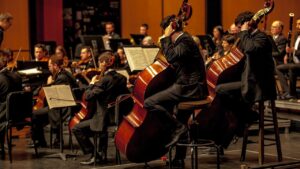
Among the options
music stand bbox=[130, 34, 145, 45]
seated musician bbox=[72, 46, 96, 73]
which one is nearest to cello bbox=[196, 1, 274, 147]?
seated musician bbox=[72, 46, 96, 73]

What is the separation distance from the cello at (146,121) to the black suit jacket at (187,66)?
11 centimetres

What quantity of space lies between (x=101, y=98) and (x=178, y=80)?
1229 mm

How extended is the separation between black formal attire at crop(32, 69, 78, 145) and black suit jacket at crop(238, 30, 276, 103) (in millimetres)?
2945

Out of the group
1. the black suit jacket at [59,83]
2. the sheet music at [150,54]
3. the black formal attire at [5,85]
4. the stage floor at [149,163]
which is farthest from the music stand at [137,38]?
the sheet music at [150,54]

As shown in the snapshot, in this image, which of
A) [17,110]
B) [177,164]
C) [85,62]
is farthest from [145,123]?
[85,62]

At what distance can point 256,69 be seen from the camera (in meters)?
6.22

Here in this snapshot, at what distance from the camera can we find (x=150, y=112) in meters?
6.34

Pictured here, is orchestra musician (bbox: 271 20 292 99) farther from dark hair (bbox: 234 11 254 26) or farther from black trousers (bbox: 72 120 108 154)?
dark hair (bbox: 234 11 254 26)

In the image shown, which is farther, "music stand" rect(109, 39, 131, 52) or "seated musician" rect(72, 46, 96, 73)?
"music stand" rect(109, 39, 131, 52)

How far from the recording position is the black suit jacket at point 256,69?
20.3ft

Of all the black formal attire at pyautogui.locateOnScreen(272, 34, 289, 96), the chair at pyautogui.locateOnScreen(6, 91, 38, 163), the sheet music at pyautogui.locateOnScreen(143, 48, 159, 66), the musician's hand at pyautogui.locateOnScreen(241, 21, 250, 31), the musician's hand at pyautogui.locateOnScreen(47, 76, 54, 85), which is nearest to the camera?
the musician's hand at pyautogui.locateOnScreen(241, 21, 250, 31)

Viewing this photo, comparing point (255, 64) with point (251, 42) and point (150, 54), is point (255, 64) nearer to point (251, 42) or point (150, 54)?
point (251, 42)

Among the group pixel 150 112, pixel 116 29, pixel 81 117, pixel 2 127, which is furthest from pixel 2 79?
pixel 116 29

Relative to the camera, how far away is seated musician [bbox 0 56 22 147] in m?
7.85
